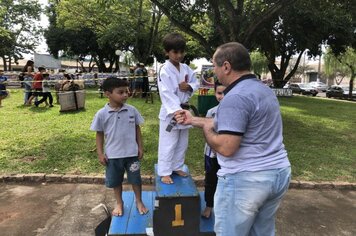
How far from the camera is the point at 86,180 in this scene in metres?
5.89

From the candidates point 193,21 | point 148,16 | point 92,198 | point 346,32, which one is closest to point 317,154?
point 92,198

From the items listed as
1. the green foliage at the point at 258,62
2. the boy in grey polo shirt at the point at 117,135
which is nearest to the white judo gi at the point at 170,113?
the boy in grey polo shirt at the point at 117,135

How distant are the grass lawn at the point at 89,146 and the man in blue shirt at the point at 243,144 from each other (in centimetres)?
383

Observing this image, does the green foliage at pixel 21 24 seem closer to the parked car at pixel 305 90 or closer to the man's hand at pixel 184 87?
the parked car at pixel 305 90

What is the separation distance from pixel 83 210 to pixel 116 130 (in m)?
1.60

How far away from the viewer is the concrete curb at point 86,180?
5887 millimetres

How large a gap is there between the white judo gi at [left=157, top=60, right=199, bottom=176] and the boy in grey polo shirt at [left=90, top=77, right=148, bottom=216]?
28 cm

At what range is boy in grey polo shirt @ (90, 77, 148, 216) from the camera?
3.82 metres

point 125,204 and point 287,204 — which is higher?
point 125,204

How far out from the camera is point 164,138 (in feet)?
13.3

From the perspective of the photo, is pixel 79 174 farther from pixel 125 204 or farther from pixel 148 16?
pixel 148 16

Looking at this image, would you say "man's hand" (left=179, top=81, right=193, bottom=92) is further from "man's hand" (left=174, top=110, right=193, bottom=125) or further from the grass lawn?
the grass lawn

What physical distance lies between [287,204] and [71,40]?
35.7 metres

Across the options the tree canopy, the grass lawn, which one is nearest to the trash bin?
the grass lawn
